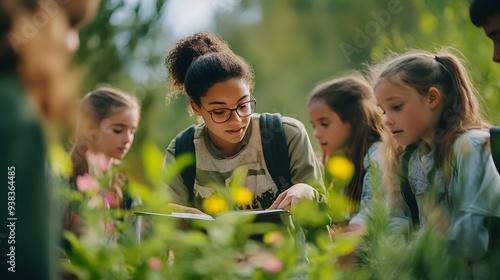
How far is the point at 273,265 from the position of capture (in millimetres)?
977

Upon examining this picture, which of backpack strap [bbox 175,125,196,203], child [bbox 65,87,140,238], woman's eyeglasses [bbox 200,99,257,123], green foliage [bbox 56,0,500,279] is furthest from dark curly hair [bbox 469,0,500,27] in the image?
child [bbox 65,87,140,238]

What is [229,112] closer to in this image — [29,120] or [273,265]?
[29,120]

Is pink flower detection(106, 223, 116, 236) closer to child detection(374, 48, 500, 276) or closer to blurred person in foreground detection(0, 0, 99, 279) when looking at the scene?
blurred person in foreground detection(0, 0, 99, 279)

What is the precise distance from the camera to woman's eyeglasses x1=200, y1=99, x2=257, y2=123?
112 inches

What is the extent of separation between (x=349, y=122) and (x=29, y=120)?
8.13 feet

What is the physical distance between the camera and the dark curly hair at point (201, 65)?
9.56 feet

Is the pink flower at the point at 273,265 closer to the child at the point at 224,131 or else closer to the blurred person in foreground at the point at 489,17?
the blurred person in foreground at the point at 489,17

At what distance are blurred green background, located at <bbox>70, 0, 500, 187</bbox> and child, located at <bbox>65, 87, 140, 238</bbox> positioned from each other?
0.11 metres

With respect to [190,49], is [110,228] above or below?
below

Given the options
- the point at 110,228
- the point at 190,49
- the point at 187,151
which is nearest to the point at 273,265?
the point at 110,228

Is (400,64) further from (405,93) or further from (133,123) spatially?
(133,123)

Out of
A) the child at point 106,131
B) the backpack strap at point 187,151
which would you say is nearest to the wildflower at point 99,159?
the child at point 106,131

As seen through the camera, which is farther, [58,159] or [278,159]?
[278,159]

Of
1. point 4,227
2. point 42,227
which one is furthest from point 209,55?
point 42,227
